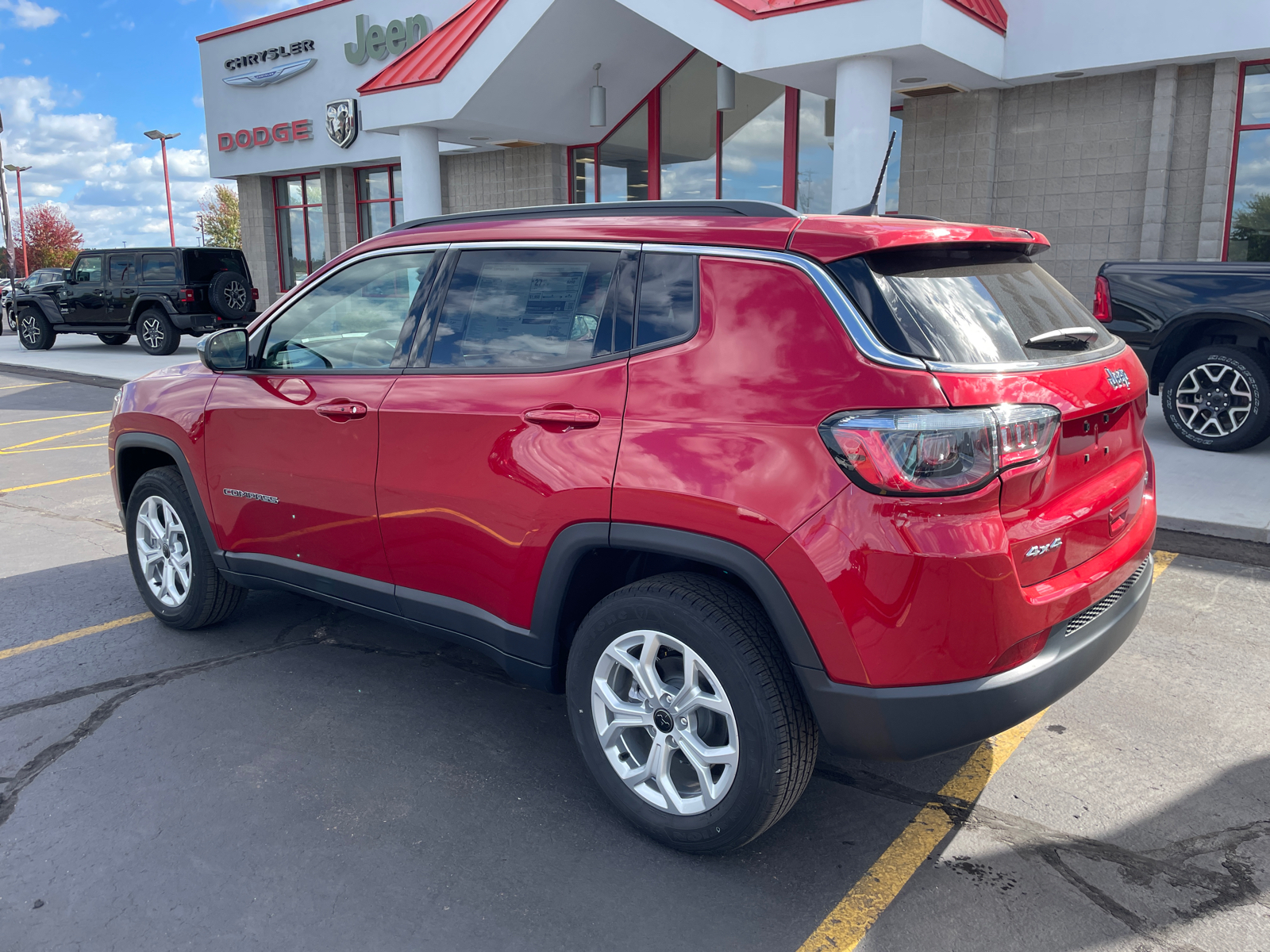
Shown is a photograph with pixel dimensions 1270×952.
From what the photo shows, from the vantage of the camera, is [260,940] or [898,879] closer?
[260,940]

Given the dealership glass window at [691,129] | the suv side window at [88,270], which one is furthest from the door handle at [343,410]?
the suv side window at [88,270]

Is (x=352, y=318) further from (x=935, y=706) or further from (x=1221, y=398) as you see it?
(x=1221, y=398)

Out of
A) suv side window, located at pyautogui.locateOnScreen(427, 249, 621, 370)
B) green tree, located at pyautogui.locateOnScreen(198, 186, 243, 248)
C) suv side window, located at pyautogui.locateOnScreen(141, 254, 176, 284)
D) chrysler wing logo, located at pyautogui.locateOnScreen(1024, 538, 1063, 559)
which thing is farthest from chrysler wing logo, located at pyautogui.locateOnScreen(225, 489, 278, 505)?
green tree, located at pyautogui.locateOnScreen(198, 186, 243, 248)

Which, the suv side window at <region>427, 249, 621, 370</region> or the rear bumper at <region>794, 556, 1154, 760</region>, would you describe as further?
the suv side window at <region>427, 249, 621, 370</region>

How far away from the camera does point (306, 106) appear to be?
20688 mm

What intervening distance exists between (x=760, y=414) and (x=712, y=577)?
1.68 feet

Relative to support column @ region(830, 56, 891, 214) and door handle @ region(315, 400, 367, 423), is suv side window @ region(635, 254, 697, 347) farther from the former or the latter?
support column @ region(830, 56, 891, 214)

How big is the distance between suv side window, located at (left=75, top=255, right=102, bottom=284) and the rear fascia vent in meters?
15.1

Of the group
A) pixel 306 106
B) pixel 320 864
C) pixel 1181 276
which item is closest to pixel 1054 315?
pixel 320 864

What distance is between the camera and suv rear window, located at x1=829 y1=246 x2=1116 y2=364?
2564 mm

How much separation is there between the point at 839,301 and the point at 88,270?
2047cm

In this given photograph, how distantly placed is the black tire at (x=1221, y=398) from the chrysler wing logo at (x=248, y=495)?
734 centimetres

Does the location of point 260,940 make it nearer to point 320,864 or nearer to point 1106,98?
point 320,864

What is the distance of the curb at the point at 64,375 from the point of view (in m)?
15.3
